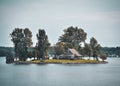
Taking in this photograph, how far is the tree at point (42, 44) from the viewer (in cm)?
15825

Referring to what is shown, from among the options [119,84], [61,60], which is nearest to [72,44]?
[61,60]

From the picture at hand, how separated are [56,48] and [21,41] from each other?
62.2 feet

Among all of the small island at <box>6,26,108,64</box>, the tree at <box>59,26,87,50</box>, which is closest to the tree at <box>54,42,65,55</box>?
the small island at <box>6,26,108,64</box>

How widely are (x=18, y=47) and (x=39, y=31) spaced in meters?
11.5

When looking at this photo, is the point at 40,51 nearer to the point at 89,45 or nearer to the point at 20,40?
the point at 20,40

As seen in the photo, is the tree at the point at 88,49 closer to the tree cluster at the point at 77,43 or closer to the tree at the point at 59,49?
the tree cluster at the point at 77,43

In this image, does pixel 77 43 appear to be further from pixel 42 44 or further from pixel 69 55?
pixel 42 44

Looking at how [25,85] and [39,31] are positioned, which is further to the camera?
[39,31]

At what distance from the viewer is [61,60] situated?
166 meters

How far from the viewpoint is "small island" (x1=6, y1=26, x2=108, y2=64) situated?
159875 mm

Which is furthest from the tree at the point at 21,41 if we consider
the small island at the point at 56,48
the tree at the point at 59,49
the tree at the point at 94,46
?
the tree at the point at 94,46

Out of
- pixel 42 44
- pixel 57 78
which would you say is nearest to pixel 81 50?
pixel 42 44

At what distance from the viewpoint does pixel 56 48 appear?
174 metres

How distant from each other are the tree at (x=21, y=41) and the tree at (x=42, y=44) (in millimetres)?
4464
